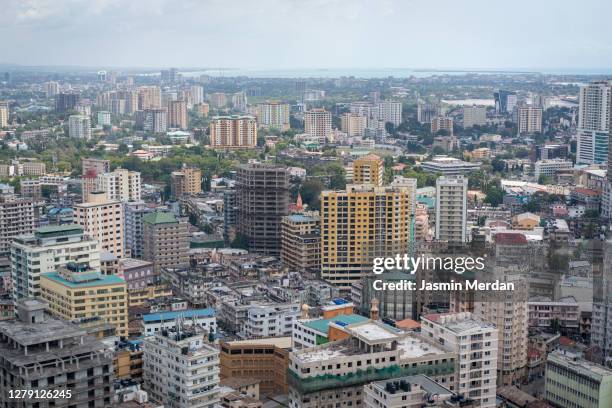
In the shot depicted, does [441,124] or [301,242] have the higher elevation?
[441,124]

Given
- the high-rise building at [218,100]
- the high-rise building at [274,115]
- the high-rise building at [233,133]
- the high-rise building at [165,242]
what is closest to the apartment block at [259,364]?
the high-rise building at [165,242]

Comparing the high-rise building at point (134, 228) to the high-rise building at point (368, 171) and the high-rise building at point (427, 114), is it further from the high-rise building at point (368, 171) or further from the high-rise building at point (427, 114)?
the high-rise building at point (427, 114)

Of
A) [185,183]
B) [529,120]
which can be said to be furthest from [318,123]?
[185,183]

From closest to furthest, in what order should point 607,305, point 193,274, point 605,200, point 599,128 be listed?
point 607,305 < point 193,274 < point 605,200 < point 599,128

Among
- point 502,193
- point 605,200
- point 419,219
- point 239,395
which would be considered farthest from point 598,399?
point 502,193

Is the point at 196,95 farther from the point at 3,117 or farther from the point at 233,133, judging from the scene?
the point at 233,133

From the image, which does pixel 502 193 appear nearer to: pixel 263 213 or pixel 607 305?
pixel 263 213
